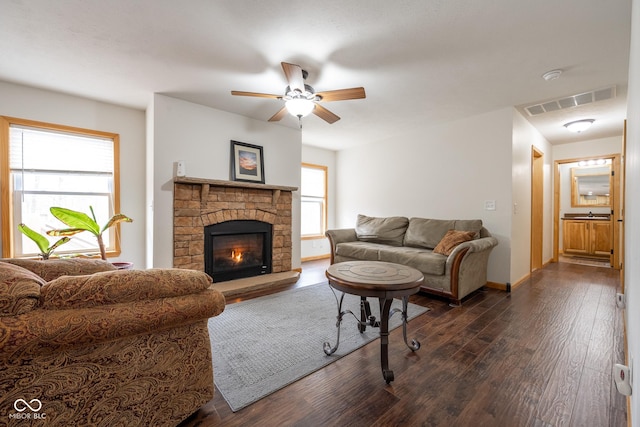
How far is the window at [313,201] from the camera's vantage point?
229 inches

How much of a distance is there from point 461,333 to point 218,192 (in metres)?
3.25

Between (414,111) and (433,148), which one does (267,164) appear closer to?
(414,111)

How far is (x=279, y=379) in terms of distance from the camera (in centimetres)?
169

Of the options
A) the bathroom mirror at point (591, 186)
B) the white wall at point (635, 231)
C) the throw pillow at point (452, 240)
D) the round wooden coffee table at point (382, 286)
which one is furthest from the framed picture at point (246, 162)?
the bathroom mirror at point (591, 186)

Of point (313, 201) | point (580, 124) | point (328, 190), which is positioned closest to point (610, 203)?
point (580, 124)

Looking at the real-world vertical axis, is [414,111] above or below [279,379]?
above

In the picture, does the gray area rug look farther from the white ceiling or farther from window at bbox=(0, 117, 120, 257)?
the white ceiling

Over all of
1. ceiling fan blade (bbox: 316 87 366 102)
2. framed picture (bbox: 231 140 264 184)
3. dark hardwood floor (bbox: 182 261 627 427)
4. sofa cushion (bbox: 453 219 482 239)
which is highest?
ceiling fan blade (bbox: 316 87 366 102)

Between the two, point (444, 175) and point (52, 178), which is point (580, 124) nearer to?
point (444, 175)

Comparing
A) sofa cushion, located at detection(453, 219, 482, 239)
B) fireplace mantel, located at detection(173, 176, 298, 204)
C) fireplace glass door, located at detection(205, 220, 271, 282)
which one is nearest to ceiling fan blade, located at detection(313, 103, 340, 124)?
fireplace mantel, located at detection(173, 176, 298, 204)

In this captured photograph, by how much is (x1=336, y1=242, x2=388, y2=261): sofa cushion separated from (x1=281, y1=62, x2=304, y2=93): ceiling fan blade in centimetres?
251

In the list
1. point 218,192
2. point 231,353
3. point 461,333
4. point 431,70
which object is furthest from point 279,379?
point 431,70

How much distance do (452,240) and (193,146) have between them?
3.61 m

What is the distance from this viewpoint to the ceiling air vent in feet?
10.1
